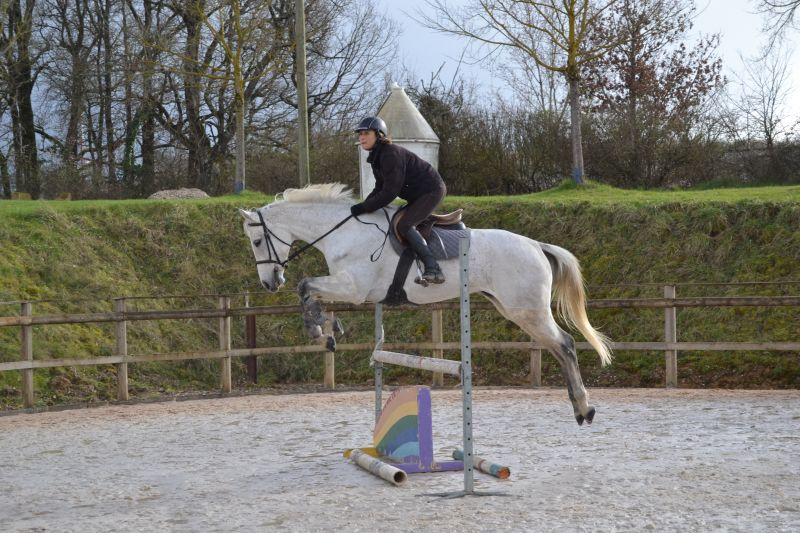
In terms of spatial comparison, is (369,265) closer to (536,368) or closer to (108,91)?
(536,368)

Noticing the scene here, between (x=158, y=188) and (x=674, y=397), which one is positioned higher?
(x=158, y=188)

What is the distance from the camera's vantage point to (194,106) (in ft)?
87.3

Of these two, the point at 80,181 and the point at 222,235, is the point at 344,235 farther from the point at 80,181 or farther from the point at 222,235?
the point at 80,181

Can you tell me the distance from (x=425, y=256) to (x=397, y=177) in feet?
2.08

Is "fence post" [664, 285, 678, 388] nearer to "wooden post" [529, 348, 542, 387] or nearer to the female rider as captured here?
"wooden post" [529, 348, 542, 387]

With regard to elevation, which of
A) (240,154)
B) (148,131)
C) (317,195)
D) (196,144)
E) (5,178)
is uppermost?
(148,131)

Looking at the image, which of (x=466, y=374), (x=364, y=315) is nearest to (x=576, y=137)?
(x=364, y=315)

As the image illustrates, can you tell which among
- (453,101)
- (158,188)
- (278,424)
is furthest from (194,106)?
(278,424)

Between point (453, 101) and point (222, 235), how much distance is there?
36.4 feet

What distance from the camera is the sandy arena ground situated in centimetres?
495

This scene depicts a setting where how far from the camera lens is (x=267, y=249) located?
7172 millimetres

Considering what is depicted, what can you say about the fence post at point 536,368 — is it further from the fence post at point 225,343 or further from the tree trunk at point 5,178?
the tree trunk at point 5,178

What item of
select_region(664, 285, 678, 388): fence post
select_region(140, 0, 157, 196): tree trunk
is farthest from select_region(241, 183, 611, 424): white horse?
select_region(140, 0, 157, 196): tree trunk

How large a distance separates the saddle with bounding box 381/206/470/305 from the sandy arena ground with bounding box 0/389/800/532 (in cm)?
130
